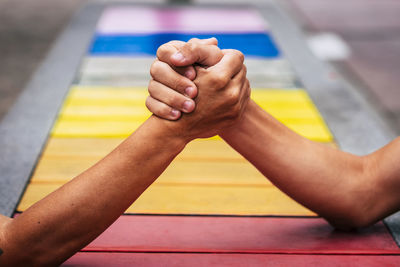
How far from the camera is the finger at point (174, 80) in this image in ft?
3.42

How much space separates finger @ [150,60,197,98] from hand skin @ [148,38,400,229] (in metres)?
0.17

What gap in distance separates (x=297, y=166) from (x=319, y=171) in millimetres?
55

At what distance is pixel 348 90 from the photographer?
7.50ft

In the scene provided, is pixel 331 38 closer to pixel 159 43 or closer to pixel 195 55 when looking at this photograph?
pixel 159 43

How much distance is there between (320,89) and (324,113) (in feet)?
0.92

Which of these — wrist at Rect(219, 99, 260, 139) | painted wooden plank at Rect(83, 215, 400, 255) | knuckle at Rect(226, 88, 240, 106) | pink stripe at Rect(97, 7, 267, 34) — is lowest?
pink stripe at Rect(97, 7, 267, 34)

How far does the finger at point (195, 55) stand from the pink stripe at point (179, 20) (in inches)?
79.4

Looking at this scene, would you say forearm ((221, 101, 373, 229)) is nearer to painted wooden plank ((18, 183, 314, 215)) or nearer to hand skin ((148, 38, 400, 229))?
hand skin ((148, 38, 400, 229))

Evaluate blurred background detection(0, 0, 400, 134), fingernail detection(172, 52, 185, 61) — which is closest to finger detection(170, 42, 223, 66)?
fingernail detection(172, 52, 185, 61)

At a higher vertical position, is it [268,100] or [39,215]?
[39,215]

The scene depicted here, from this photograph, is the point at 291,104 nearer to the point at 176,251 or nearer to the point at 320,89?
the point at 320,89

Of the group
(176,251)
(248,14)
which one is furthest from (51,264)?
→ (248,14)

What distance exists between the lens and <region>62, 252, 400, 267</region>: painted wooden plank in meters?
1.12

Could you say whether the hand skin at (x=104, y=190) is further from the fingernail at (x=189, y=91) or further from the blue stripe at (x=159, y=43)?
the blue stripe at (x=159, y=43)
